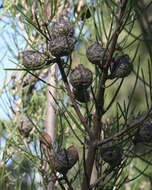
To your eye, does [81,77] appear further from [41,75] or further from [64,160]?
[41,75]

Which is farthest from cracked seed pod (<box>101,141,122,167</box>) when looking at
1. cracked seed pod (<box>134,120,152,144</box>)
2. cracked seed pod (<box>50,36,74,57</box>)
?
cracked seed pod (<box>50,36,74,57</box>)

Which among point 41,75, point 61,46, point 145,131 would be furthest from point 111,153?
point 41,75

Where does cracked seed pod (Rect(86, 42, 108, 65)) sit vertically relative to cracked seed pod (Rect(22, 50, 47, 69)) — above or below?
Result: below

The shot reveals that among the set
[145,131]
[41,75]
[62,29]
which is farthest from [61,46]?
[41,75]

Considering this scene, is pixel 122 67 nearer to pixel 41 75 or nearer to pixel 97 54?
pixel 97 54

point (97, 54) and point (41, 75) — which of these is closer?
point (97, 54)

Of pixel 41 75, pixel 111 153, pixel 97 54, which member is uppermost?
pixel 41 75

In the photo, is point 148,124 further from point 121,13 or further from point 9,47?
point 9,47

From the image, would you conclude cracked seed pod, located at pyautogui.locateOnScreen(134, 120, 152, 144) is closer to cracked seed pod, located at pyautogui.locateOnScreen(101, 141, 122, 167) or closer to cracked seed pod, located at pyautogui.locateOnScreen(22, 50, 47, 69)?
cracked seed pod, located at pyautogui.locateOnScreen(101, 141, 122, 167)

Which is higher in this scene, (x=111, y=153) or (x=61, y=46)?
(x=61, y=46)
